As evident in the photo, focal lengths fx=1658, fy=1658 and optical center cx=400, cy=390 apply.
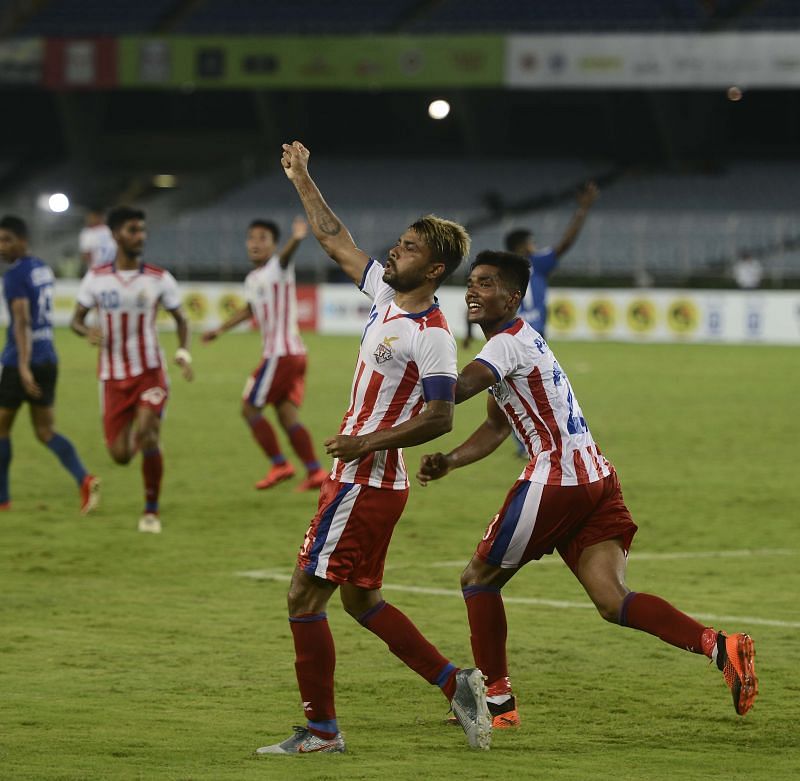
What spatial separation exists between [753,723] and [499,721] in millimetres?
1054

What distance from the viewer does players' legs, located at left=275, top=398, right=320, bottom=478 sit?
14.5 meters

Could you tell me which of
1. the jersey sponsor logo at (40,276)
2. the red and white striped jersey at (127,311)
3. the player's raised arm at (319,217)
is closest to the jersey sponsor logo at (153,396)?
the red and white striped jersey at (127,311)

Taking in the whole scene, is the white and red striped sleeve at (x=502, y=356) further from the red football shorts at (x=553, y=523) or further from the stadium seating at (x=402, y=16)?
the stadium seating at (x=402, y=16)

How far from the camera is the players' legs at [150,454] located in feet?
40.2

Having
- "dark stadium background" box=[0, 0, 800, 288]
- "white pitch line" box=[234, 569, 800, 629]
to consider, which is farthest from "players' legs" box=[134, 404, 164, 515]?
"dark stadium background" box=[0, 0, 800, 288]

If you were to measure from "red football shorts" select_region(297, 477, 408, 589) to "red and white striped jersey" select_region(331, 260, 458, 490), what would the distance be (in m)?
0.05

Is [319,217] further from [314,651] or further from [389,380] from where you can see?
[314,651]

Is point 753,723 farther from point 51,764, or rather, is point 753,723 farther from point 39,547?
point 39,547

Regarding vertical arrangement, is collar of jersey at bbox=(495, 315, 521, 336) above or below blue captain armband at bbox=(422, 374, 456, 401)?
above

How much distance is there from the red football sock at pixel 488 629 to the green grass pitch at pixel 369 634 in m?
0.29

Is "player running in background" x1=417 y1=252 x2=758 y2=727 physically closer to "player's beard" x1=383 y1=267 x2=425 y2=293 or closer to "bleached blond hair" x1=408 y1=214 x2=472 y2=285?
"bleached blond hair" x1=408 y1=214 x2=472 y2=285

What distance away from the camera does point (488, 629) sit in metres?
6.91

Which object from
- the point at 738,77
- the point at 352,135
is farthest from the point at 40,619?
the point at 352,135

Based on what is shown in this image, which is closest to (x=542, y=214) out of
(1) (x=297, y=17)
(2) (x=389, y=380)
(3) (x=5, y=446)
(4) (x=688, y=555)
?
(1) (x=297, y=17)
